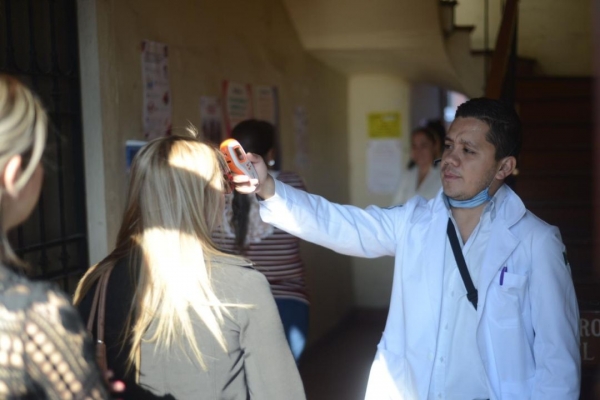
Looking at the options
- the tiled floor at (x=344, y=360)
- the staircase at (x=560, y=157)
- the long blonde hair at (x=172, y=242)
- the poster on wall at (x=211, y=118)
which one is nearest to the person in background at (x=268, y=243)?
the poster on wall at (x=211, y=118)

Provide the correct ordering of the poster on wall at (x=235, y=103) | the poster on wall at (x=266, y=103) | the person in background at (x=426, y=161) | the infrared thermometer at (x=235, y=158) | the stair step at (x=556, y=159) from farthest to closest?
the stair step at (x=556, y=159) < the person in background at (x=426, y=161) < the poster on wall at (x=266, y=103) < the poster on wall at (x=235, y=103) < the infrared thermometer at (x=235, y=158)

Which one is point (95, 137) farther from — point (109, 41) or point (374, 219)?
point (374, 219)

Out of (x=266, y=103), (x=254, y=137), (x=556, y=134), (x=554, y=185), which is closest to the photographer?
(x=254, y=137)

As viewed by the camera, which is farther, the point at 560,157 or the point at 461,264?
the point at 560,157

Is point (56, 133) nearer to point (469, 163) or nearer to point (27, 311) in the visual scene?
point (469, 163)

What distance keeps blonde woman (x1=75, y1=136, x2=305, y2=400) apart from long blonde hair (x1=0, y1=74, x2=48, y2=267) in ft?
1.68

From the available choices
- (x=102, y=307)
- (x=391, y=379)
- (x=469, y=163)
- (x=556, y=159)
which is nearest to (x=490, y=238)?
(x=469, y=163)

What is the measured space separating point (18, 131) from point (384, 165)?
20.9ft

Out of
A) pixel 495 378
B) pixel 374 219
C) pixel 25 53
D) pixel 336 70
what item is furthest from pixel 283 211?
pixel 336 70

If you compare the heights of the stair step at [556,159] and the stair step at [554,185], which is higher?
the stair step at [556,159]

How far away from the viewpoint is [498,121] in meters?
2.42

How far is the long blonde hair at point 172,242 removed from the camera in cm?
183

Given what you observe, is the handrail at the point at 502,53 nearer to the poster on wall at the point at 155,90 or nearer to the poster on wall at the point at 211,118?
the poster on wall at the point at 211,118

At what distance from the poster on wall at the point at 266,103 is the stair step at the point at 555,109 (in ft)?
6.21
